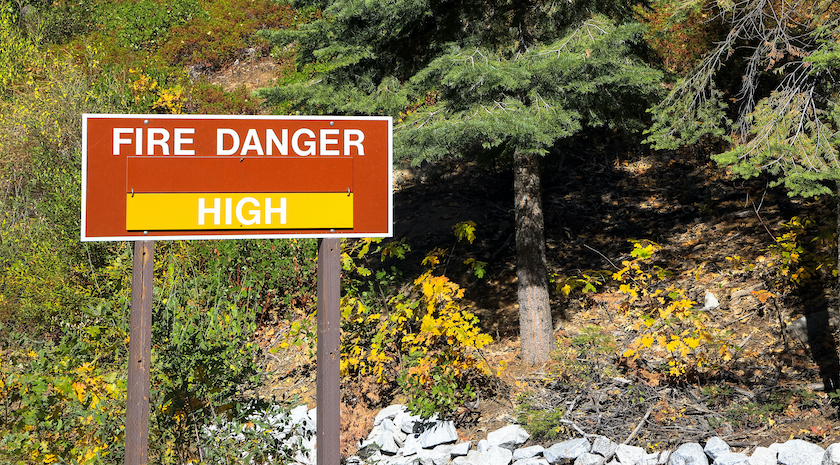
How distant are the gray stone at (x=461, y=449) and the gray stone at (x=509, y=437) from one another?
0.23 m

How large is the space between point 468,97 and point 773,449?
13.1ft

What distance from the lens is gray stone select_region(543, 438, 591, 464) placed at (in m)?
5.73

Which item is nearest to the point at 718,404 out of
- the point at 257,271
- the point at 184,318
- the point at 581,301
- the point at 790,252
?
the point at 790,252

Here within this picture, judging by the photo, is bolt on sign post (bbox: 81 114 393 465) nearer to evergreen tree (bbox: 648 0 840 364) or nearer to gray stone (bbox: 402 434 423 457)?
gray stone (bbox: 402 434 423 457)

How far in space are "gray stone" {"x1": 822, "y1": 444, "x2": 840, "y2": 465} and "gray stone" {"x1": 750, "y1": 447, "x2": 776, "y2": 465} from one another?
1.19ft

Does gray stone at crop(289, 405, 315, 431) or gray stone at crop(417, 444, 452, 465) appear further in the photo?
gray stone at crop(289, 405, 315, 431)

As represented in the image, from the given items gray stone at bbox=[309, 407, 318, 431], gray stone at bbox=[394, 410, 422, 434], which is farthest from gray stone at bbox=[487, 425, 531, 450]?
gray stone at bbox=[309, 407, 318, 431]

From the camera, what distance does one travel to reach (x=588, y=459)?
5.67 metres

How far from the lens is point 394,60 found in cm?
775

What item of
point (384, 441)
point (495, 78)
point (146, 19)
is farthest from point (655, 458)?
point (146, 19)

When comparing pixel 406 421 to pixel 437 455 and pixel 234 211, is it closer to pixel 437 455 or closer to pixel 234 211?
pixel 437 455

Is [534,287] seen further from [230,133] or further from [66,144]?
[66,144]

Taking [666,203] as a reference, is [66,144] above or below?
above

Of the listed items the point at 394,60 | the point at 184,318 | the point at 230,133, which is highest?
the point at 394,60
